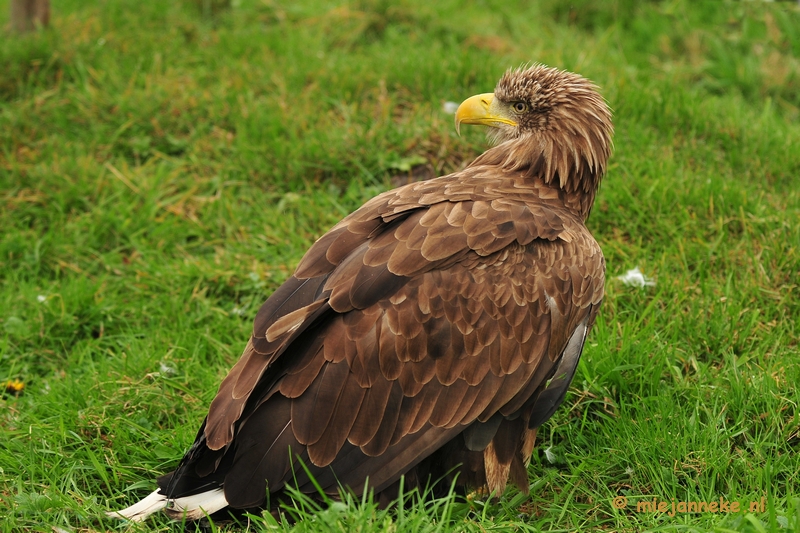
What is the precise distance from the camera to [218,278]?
500cm

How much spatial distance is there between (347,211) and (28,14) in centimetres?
351

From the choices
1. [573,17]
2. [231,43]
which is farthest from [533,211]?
[573,17]

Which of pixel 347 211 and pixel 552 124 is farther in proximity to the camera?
pixel 347 211

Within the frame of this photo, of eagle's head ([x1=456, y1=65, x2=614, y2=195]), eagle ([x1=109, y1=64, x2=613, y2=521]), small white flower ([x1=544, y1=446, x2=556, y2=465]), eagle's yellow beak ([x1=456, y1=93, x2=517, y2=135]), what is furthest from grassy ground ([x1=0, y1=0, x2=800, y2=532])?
eagle's yellow beak ([x1=456, y1=93, x2=517, y2=135])

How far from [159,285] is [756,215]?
11.4ft

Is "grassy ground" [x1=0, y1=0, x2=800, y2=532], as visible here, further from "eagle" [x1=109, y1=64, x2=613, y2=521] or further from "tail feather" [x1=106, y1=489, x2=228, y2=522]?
"eagle" [x1=109, y1=64, x2=613, y2=521]

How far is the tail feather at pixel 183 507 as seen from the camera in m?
3.33

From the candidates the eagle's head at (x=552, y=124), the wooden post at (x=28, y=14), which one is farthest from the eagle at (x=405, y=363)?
the wooden post at (x=28, y=14)

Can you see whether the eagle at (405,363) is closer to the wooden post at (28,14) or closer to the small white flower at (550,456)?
the small white flower at (550,456)

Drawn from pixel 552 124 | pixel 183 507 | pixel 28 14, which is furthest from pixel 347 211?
pixel 28 14

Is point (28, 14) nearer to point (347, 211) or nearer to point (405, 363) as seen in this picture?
point (347, 211)

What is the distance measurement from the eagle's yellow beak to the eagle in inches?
26.4

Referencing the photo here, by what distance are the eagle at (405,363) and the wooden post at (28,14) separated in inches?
180

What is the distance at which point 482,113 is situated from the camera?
422 centimetres
